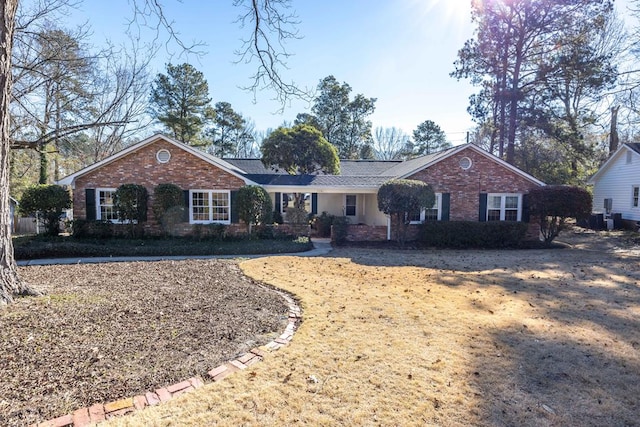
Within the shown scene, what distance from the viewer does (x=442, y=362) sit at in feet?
12.4

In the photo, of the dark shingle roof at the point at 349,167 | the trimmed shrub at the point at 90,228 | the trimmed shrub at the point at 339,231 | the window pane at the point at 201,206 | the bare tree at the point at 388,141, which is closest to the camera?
the trimmed shrub at the point at 90,228

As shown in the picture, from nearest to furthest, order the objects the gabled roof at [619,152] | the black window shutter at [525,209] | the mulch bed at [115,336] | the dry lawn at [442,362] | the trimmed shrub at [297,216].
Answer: the dry lawn at [442,362] < the mulch bed at [115,336] < the trimmed shrub at [297,216] < the black window shutter at [525,209] < the gabled roof at [619,152]

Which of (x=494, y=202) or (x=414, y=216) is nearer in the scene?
(x=414, y=216)

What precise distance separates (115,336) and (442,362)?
3.90 m

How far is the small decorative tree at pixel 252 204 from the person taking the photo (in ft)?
44.6

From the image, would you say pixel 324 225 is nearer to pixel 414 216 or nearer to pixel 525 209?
pixel 414 216

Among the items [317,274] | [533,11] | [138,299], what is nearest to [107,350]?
[138,299]

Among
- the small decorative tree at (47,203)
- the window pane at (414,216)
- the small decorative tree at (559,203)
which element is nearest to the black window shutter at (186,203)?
the small decorative tree at (47,203)

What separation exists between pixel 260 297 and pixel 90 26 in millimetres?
11281

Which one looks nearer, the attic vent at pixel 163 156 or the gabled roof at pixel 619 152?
the attic vent at pixel 163 156

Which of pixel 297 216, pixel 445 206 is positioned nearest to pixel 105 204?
pixel 297 216

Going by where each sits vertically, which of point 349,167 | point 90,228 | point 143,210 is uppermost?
point 349,167

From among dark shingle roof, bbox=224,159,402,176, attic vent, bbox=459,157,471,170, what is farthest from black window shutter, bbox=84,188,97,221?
attic vent, bbox=459,157,471,170

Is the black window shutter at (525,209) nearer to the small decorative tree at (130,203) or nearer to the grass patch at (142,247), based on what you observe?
the grass patch at (142,247)
